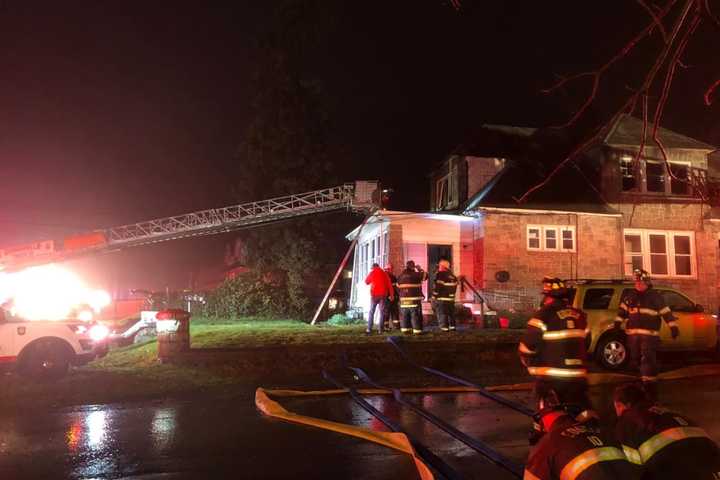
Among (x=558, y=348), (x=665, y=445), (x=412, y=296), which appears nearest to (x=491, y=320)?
(x=412, y=296)

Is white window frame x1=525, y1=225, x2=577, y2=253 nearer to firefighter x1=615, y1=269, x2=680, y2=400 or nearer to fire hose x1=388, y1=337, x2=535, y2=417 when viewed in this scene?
fire hose x1=388, y1=337, x2=535, y2=417

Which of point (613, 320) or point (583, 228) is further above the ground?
point (583, 228)

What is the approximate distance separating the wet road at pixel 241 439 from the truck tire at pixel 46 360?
3.18 meters

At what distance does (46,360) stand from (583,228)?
15472 mm

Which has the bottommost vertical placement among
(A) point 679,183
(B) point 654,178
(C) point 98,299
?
(C) point 98,299

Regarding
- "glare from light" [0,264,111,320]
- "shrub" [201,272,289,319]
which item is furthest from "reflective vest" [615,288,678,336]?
"shrub" [201,272,289,319]

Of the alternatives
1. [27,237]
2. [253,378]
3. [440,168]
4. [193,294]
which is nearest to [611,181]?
[440,168]

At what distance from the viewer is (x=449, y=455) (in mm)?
6004

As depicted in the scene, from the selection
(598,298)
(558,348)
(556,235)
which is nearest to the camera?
(558,348)

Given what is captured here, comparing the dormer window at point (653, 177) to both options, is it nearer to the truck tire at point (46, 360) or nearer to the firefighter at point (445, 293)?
the firefighter at point (445, 293)

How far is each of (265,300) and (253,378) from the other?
15141 millimetres

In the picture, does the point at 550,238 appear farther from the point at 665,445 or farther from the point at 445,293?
the point at 665,445

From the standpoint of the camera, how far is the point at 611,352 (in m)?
10.9

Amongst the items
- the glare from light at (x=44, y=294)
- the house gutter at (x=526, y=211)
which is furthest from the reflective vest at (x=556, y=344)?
the house gutter at (x=526, y=211)
